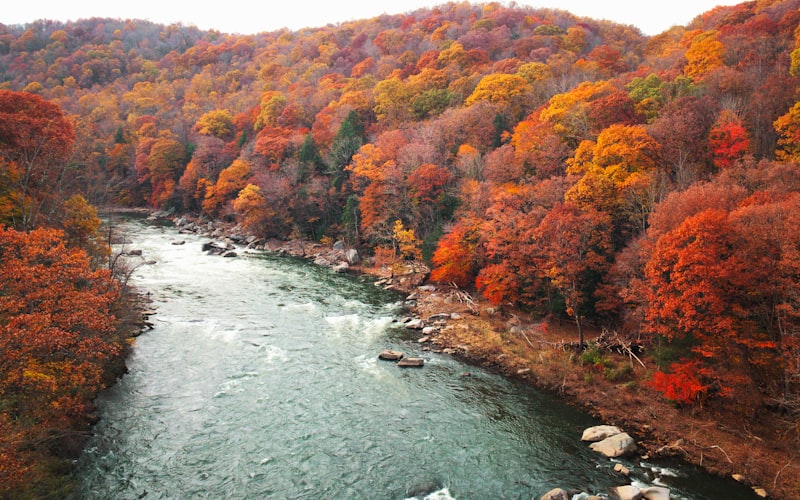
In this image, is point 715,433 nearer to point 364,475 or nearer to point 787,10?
point 364,475

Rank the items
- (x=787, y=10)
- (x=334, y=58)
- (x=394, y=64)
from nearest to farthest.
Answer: (x=787, y=10) → (x=394, y=64) → (x=334, y=58)

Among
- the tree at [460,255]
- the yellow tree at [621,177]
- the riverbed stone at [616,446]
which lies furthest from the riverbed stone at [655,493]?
the tree at [460,255]

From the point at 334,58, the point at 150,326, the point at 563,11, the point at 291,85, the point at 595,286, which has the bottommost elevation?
the point at 150,326

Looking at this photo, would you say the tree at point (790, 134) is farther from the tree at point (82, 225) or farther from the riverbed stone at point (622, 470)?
the tree at point (82, 225)

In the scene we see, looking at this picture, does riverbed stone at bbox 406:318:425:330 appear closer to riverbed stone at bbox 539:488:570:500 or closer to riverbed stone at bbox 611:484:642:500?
riverbed stone at bbox 539:488:570:500

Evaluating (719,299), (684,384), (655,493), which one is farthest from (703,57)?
(655,493)

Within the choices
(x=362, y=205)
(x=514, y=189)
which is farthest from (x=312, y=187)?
(x=514, y=189)
